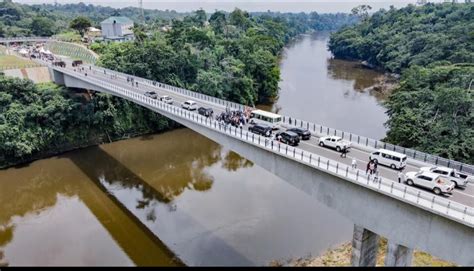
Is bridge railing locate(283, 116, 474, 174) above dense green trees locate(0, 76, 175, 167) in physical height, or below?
above

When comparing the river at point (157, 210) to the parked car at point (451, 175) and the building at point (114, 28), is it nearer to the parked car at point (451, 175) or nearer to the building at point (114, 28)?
the parked car at point (451, 175)

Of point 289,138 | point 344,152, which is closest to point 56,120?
point 289,138

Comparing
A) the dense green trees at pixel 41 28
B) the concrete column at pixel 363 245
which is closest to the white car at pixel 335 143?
the concrete column at pixel 363 245

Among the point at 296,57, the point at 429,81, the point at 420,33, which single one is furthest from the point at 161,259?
the point at 296,57

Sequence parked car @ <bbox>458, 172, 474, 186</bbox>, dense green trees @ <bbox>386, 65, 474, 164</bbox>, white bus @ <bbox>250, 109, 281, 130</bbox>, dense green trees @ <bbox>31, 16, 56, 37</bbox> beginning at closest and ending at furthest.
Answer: parked car @ <bbox>458, 172, 474, 186</bbox> < dense green trees @ <bbox>386, 65, 474, 164</bbox> < white bus @ <bbox>250, 109, 281, 130</bbox> < dense green trees @ <bbox>31, 16, 56, 37</bbox>

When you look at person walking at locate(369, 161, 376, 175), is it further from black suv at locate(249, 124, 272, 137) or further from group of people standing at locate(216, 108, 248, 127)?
group of people standing at locate(216, 108, 248, 127)

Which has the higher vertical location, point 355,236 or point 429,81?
point 429,81

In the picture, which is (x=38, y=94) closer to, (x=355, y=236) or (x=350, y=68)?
(x=355, y=236)

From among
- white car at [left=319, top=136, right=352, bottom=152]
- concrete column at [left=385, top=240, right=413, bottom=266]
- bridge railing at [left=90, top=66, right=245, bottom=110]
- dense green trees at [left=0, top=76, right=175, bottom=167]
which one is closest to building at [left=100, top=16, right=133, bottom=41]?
bridge railing at [left=90, top=66, right=245, bottom=110]
